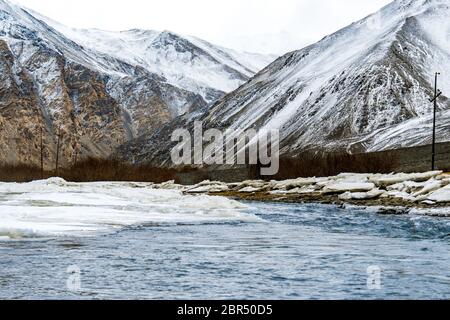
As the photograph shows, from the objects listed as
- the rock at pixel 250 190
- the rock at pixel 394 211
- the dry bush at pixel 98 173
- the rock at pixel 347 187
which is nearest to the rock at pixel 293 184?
the rock at pixel 250 190

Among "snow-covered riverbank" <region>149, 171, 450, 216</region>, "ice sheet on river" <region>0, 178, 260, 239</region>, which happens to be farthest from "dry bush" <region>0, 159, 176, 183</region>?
"ice sheet on river" <region>0, 178, 260, 239</region>

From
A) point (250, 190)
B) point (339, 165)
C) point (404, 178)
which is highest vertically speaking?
point (339, 165)

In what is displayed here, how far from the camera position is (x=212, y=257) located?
1268cm

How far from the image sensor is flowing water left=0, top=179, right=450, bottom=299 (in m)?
9.23

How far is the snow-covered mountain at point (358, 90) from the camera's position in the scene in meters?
115

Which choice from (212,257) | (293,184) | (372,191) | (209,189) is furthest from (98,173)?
(212,257)

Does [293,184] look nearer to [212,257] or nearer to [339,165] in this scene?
[339,165]

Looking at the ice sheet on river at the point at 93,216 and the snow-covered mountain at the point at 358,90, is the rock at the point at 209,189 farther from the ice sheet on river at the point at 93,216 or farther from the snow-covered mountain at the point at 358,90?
the snow-covered mountain at the point at 358,90

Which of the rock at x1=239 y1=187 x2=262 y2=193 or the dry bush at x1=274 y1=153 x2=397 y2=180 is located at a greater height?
the dry bush at x1=274 y1=153 x2=397 y2=180

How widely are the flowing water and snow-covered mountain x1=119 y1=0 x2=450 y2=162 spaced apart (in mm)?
75002

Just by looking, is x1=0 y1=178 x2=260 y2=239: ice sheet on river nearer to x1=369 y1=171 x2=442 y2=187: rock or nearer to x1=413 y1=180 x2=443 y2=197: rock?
x1=413 y1=180 x2=443 y2=197: rock

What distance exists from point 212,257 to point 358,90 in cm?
11952

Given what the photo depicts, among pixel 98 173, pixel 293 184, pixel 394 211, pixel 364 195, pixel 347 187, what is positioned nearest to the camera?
pixel 394 211

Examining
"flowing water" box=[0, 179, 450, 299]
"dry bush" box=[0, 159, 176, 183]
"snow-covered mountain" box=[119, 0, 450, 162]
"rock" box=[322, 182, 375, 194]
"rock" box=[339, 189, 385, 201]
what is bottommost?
"flowing water" box=[0, 179, 450, 299]
